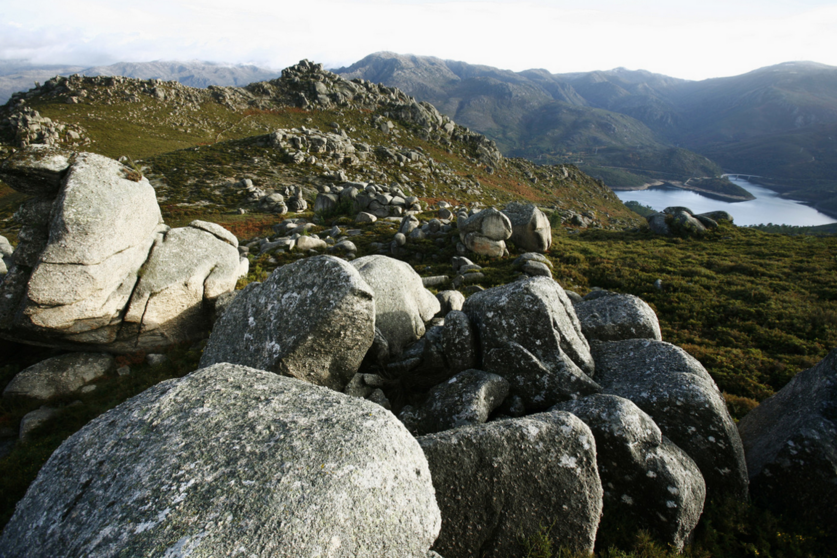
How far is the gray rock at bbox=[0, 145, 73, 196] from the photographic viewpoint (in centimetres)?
1104

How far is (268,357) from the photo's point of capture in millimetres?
8727

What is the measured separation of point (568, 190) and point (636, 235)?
76.0 meters

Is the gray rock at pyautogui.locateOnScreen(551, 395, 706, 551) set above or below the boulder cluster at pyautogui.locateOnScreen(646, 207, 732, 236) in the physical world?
above

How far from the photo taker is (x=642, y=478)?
22.0 feet

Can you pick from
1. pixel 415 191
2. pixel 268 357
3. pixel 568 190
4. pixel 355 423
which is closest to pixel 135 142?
pixel 415 191

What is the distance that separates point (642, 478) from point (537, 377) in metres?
2.89

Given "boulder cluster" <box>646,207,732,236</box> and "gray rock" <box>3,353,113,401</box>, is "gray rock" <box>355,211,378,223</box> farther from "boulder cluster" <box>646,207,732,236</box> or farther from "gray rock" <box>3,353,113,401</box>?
"boulder cluster" <box>646,207,732,236</box>

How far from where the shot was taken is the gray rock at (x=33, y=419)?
9.62 m

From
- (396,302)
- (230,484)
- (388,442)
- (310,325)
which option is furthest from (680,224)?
(230,484)

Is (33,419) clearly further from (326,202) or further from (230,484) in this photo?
(326,202)

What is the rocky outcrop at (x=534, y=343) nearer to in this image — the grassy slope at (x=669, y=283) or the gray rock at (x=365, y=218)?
the grassy slope at (x=669, y=283)

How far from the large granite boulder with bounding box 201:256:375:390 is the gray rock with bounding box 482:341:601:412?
3.65 meters

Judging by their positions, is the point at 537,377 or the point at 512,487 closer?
the point at 512,487

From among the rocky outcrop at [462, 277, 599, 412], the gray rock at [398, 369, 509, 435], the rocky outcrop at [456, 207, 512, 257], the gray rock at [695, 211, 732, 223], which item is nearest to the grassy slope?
the rocky outcrop at [456, 207, 512, 257]
